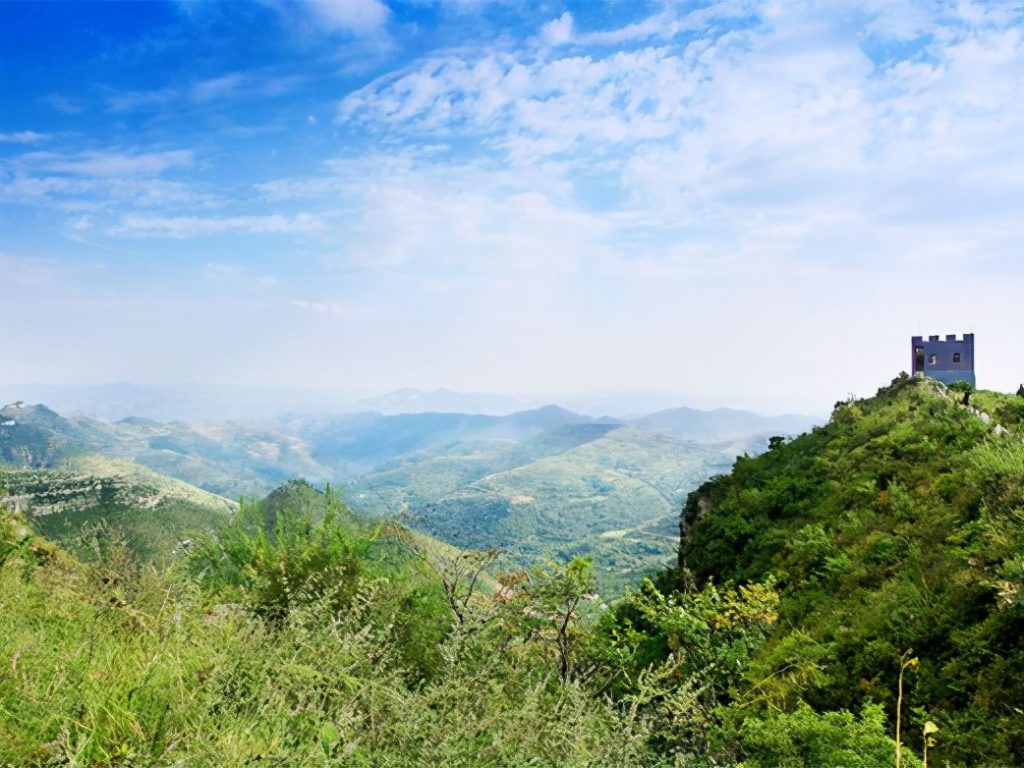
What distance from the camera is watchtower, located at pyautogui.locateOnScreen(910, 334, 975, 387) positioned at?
31734 mm

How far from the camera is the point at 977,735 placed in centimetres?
455

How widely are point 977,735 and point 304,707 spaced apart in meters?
4.83

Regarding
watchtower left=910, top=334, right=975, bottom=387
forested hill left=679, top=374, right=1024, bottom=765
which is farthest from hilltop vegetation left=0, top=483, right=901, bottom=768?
watchtower left=910, top=334, right=975, bottom=387

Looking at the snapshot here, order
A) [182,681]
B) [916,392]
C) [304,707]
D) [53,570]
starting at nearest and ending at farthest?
[182,681]
[304,707]
[53,570]
[916,392]

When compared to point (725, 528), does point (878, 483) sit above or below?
above

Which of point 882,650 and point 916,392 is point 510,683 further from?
point 916,392

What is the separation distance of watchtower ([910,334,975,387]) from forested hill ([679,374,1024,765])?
21663 millimetres

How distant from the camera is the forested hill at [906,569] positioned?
198 inches

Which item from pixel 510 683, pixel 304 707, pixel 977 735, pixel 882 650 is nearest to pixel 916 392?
pixel 882 650

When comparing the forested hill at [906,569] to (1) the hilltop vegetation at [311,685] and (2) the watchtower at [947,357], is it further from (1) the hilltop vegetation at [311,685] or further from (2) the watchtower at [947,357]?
(2) the watchtower at [947,357]

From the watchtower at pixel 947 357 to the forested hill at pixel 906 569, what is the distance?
21.7 metres

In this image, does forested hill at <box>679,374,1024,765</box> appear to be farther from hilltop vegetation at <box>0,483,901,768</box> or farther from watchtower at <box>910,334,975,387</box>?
watchtower at <box>910,334,975,387</box>

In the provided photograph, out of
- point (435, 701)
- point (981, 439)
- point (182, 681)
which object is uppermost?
point (981, 439)

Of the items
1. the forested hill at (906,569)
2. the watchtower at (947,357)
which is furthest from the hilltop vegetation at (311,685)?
the watchtower at (947,357)
